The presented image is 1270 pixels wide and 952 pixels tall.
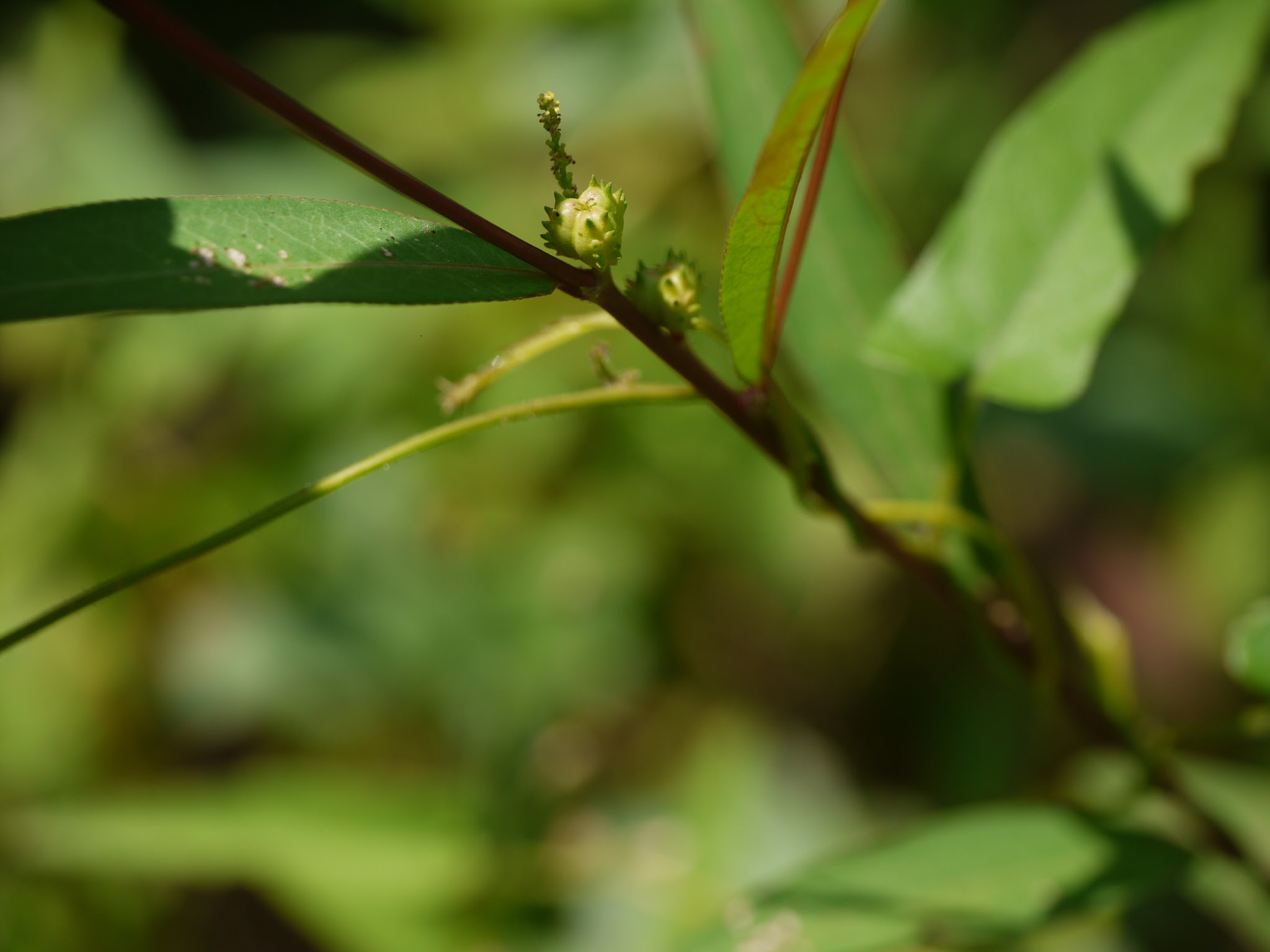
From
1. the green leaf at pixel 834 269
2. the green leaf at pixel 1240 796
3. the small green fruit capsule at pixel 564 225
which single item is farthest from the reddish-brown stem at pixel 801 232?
the green leaf at pixel 1240 796

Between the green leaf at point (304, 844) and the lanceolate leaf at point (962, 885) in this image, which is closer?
the lanceolate leaf at point (962, 885)

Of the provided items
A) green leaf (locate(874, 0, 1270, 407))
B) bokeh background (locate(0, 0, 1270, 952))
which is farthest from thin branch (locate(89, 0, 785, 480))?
bokeh background (locate(0, 0, 1270, 952))

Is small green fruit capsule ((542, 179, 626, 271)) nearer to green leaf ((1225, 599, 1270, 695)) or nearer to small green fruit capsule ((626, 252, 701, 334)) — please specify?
small green fruit capsule ((626, 252, 701, 334))

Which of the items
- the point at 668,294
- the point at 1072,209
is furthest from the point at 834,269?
the point at 668,294

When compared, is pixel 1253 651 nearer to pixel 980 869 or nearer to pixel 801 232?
pixel 980 869

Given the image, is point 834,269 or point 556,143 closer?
point 556,143

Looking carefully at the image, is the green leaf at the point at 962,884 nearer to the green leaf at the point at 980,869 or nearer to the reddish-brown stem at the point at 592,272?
the green leaf at the point at 980,869
